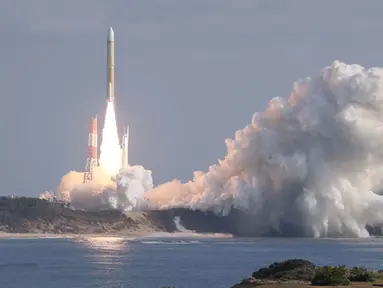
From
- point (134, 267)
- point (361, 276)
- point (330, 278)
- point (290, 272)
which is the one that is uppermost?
point (134, 267)

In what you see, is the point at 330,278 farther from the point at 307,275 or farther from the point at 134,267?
the point at 134,267

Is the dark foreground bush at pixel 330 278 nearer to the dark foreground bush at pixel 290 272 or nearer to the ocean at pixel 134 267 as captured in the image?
the dark foreground bush at pixel 290 272

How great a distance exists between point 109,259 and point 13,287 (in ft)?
179

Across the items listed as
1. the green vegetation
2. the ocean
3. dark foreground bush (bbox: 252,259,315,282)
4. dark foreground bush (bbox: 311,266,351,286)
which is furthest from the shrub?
the ocean

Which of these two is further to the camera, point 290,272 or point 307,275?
point 290,272

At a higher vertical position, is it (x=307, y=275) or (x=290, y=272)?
(x=290, y=272)

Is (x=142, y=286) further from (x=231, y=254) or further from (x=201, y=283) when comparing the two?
(x=231, y=254)

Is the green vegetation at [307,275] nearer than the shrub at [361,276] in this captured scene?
Yes

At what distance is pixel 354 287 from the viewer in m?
70.6

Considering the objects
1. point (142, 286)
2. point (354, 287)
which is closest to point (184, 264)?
point (142, 286)

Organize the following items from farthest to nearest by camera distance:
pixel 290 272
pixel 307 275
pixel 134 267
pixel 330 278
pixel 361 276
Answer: pixel 134 267
pixel 290 272
pixel 307 275
pixel 361 276
pixel 330 278

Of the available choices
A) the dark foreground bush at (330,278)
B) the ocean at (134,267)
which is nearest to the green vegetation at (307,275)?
the dark foreground bush at (330,278)

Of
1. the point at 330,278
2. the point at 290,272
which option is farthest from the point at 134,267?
the point at 330,278

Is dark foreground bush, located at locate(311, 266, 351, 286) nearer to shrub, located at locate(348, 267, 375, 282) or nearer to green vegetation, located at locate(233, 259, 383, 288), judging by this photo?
green vegetation, located at locate(233, 259, 383, 288)
